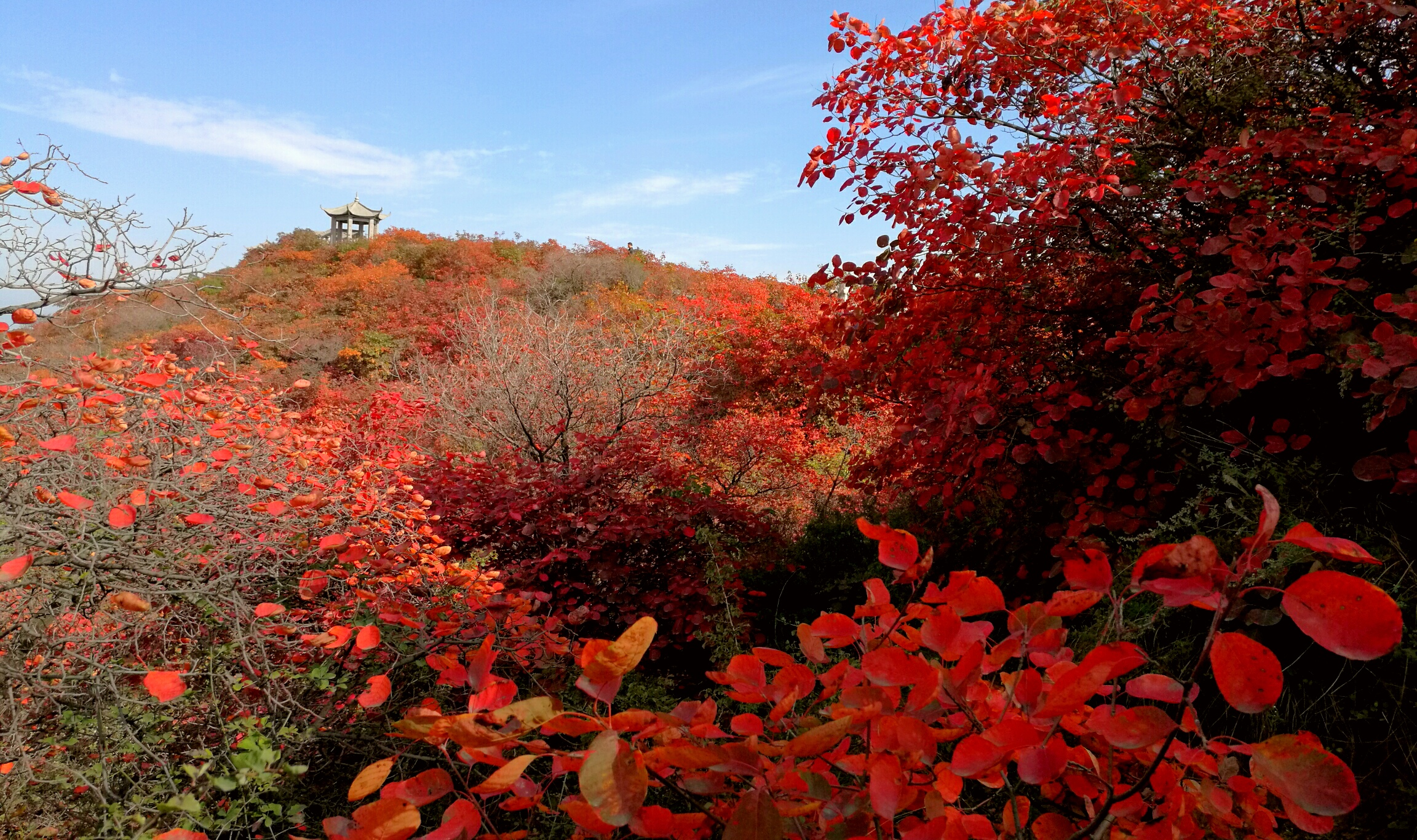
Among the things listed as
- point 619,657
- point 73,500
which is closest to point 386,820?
point 619,657

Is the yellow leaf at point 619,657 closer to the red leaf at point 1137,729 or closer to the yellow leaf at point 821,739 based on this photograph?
the yellow leaf at point 821,739

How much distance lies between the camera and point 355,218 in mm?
31266

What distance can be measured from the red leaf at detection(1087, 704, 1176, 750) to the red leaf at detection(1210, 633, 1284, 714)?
0.35ft

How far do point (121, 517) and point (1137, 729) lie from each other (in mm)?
2178

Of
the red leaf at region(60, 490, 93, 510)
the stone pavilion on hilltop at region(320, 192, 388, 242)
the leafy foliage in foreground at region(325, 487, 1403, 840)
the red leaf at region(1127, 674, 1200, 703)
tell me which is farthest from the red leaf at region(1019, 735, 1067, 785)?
the stone pavilion on hilltop at region(320, 192, 388, 242)

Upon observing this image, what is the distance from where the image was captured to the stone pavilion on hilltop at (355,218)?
30406 mm

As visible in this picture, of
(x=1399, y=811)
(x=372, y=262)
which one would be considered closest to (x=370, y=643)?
(x=1399, y=811)

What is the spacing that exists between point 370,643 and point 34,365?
1755 mm

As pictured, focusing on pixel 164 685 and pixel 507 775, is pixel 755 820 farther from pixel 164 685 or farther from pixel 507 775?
pixel 164 685

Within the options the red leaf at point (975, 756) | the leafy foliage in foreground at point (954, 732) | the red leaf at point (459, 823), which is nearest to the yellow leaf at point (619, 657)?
the leafy foliage in foreground at point (954, 732)

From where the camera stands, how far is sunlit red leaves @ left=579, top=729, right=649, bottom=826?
0.77 metres

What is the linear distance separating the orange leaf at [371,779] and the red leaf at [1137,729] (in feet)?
2.91

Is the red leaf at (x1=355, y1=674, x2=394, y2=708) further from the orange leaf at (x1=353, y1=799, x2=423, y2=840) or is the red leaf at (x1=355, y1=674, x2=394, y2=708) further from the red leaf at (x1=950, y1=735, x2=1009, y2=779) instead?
the red leaf at (x1=950, y1=735, x2=1009, y2=779)

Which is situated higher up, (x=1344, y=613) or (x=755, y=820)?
(x=1344, y=613)
